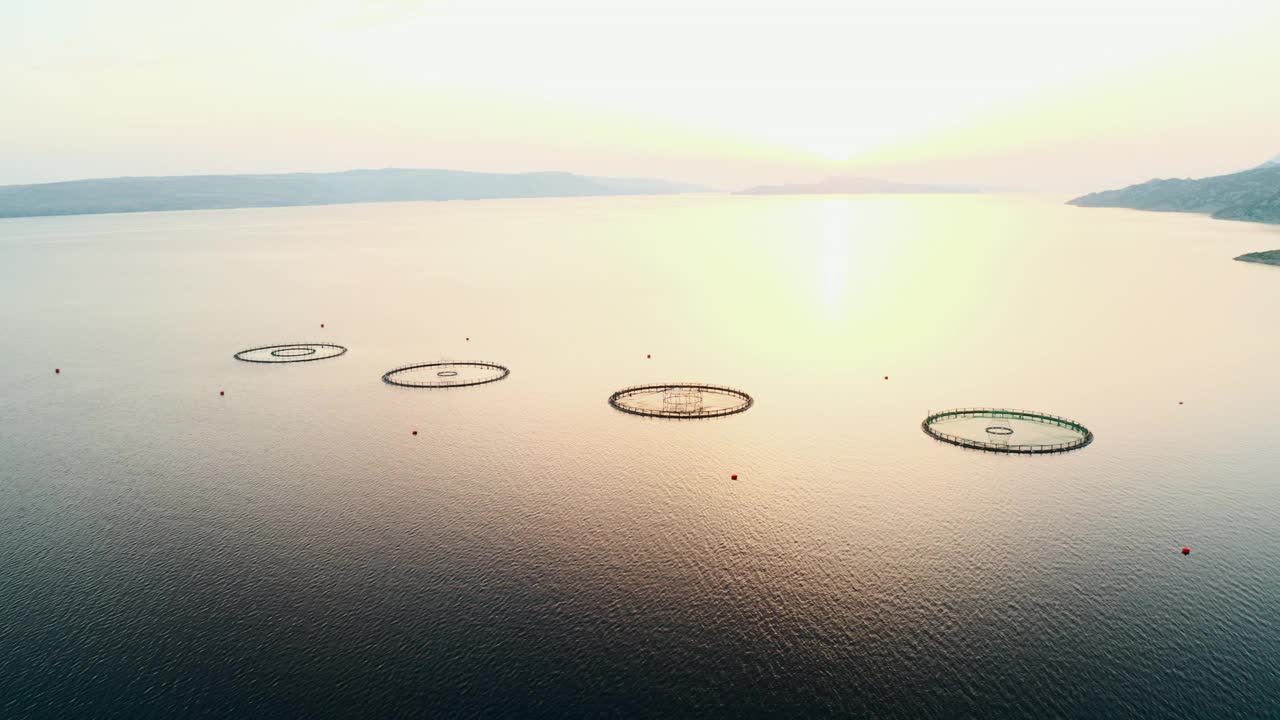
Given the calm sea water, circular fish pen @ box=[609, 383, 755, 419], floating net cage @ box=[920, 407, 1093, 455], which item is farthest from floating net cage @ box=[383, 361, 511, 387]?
floating net cage @ box=[920, 407, 1093, 455]

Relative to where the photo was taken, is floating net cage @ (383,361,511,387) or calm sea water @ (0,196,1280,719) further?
floating net cage @ (383,361,511,387)

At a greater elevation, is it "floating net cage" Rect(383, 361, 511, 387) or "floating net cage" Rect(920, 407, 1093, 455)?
"floating net cage" Rect(383, 361, 511, 387)

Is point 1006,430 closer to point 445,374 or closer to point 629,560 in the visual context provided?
point 629,560

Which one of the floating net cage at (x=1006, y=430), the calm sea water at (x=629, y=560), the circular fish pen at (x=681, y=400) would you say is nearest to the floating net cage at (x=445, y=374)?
the calm sea water at (x=629, y=560)

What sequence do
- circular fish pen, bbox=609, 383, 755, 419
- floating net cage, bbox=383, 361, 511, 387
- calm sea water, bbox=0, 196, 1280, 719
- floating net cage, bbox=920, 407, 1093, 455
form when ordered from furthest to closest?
floating net cage, bbox=383, 361, 511, 387
circular fish pen, bbox=609, 383, 755, 419
floating net cage, bbox=920, 407, 1093, 455
calm sea water, bbox=0, 196, 1280, 719

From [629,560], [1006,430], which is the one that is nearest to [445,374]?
[629,560]

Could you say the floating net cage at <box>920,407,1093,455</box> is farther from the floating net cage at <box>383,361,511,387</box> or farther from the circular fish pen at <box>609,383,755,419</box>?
the floating net cage at <box>383,361,511,387</box>
